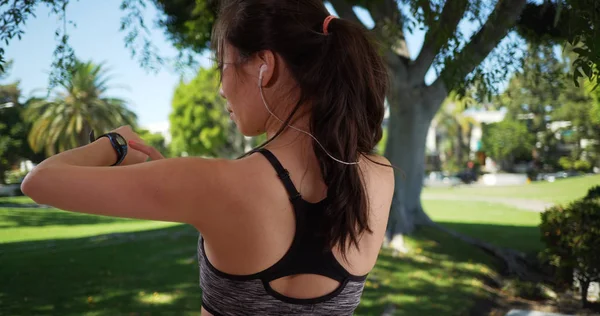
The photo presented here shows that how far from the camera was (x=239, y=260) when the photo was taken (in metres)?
1.23

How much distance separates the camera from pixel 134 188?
3.61 feet

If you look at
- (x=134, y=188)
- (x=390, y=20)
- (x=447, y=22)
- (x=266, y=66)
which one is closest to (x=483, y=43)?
(x=447, y=22)

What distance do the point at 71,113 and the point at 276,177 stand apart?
5659 mm

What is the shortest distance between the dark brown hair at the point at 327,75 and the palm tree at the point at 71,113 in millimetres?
3861

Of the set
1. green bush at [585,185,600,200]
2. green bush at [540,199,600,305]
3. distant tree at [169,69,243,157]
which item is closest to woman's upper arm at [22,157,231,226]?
green bush at [540,199,600,305]

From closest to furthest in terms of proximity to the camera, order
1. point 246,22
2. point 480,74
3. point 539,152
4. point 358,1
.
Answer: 1. point 246,22
2. point 480,74
3. point 358,1
4. point 539,152

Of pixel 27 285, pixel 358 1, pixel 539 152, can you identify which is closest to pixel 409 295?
pixel 27 285

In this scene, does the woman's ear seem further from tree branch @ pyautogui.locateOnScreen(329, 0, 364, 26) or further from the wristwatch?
tree branch @ pyautogui.locateOnScreen(329, 0, 364, 26)

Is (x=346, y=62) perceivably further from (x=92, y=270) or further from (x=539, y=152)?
(x=539, y=152)

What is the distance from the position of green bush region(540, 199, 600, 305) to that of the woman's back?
7482 mm

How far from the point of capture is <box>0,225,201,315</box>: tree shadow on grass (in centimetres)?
574

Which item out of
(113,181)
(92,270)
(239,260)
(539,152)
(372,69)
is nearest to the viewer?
(113,181)

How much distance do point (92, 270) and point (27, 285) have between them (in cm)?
125

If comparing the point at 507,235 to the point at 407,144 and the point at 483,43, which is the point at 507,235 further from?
the point at 483,43
